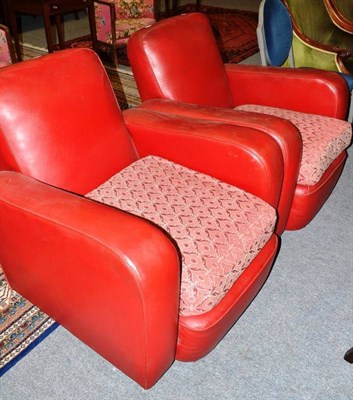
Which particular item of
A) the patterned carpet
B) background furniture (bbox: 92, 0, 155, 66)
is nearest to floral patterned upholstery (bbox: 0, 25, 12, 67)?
background furniture (bbox: 92, 0, 155, 66)

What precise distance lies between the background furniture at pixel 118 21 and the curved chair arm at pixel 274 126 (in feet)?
7.40

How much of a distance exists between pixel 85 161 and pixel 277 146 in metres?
0.62

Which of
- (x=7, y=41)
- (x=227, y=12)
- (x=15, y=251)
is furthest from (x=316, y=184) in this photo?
(x=227, y=12)

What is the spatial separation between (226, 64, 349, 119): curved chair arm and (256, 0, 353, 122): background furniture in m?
0.22

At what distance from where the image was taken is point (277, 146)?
137cm

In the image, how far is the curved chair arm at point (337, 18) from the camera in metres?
2.59

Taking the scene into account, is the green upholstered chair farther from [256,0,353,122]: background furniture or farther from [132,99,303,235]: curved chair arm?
[132,99,303,235]: curved chair arm

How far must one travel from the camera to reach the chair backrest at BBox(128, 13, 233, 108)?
1.64 meters

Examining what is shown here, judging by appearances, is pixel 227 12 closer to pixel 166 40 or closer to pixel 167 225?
pixel 166 40

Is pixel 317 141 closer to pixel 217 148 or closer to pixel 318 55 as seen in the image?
pixel 217 148

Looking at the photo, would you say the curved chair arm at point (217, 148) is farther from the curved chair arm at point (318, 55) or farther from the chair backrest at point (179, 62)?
the curved chair arm at point (318, 55)

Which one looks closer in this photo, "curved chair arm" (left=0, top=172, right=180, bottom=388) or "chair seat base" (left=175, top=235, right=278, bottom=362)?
"curved chair arm" (left=0, top=172, right=180, bottom=388)

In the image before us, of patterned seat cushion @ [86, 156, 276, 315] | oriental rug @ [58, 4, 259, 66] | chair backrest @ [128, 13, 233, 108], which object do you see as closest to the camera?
patterned seat cushion @ [86, 156, 276, 315]

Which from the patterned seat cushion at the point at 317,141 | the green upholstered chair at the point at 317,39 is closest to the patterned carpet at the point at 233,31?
the green upholstered chair at the point at 317,39
